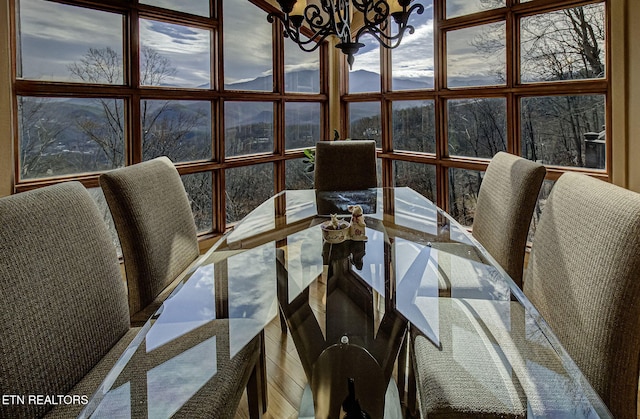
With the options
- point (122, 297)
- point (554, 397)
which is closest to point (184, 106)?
point (122, 297)

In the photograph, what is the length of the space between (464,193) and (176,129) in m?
2.35

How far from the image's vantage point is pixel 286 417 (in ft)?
5.43

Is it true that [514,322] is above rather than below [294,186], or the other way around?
below

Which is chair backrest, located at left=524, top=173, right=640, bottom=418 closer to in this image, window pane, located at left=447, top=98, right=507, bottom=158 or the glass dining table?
the glass dining table

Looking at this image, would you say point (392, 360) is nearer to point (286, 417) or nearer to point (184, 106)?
Result: point (286, 417)

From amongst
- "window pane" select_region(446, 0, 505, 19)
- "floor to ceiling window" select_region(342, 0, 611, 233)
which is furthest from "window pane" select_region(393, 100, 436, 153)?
"window pane" select_region(446, 0, 505, 19)

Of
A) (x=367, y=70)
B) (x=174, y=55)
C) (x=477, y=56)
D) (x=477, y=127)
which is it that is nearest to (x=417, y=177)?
(x=477, y=127)

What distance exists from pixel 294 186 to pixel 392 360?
2.77 metres

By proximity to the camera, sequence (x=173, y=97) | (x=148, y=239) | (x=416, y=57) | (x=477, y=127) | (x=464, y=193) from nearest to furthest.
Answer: (x=148, y=239)
(x=173, y=97)
(x=477, y=127)
(x=464, y=193)
(x=416, y=57)

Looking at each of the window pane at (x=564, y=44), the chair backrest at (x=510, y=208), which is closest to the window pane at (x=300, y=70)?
the window pane at (x=564, y=44)

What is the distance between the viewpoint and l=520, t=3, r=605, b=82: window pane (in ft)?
8.12

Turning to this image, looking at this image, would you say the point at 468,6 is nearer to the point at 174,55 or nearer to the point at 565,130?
the point at 565,130

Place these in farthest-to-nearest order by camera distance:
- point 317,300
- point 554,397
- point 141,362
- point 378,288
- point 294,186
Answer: point 294,186, point 317,300, point 378,288, point 141,362, point 554,397

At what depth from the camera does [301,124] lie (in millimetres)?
4008
